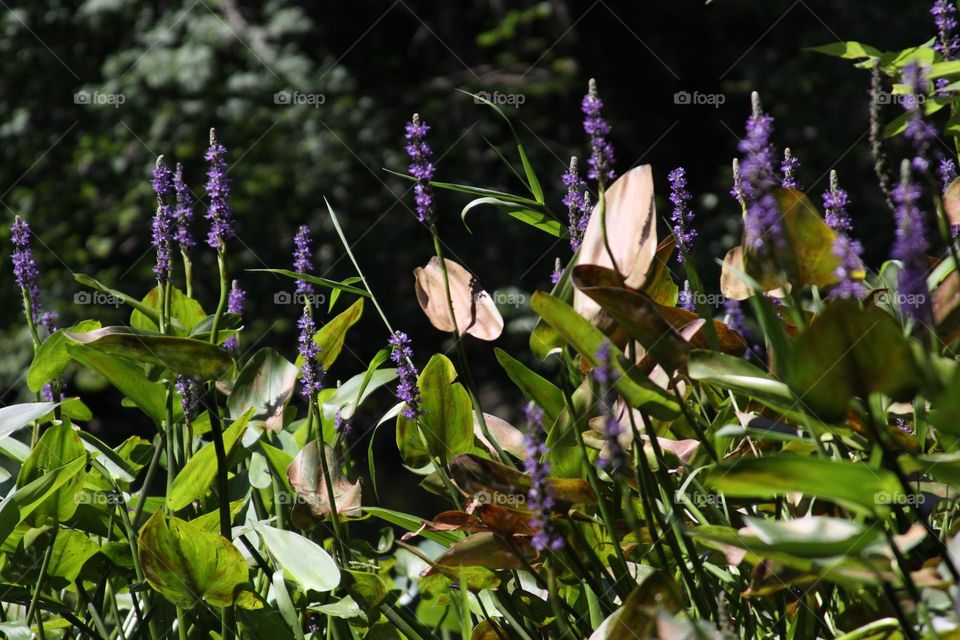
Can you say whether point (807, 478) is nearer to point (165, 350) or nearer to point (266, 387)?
point (165, 350)

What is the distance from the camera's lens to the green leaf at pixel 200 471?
2.65 ft

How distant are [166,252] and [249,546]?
27 centimetres

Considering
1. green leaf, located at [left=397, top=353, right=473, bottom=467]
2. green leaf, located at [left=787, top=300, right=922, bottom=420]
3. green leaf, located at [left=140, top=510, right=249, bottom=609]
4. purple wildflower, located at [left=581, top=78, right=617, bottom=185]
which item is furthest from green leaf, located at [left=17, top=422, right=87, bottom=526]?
green leaf, located at [left=787, top=300, right=922, bottom=420]

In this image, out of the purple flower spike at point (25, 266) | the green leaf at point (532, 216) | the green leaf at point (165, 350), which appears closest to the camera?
the green leaf at point (165, 350)

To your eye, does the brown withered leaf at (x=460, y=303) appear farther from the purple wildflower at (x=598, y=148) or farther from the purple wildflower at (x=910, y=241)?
the purple wildflower at (x=910, y=241)

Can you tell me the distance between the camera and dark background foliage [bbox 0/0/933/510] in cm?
537

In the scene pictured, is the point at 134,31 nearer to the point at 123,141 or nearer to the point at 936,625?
the point at 123,141

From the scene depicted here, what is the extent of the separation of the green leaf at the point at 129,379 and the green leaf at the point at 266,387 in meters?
0.06

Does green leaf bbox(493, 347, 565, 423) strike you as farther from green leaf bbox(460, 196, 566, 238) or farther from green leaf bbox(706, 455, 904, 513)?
green leaf bbox(706, 455, 904, 513)

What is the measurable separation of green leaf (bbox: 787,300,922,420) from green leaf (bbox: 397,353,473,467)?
1.20ft

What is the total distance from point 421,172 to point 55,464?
40 centimetres

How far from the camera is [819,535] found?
0.46 metres

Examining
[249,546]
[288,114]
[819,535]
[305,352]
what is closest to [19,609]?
[249,546]

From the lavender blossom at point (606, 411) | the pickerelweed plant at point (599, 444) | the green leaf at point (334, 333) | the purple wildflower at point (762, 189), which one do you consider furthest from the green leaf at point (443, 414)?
the purple wildflower at point (762, 189)
